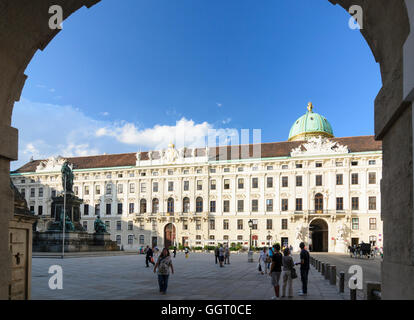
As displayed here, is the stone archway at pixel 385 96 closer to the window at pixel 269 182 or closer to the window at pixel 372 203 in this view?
the window at pixel 372 203

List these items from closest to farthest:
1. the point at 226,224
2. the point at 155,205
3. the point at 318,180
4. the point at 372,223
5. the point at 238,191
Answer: the point at 372,223 → the point at 318,180 → the point at 226,224 → the point at 238,191 → the point at 155,205

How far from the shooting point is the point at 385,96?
584 centimetres

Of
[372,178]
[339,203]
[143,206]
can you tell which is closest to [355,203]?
[339,203]

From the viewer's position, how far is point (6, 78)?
275 inches

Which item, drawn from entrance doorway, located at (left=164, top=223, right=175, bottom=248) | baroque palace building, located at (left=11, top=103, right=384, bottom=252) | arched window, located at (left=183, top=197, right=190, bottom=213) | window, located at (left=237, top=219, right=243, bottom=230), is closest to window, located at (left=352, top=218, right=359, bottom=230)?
baroque palace building, located at (left=11, top=103, right=384, bottom=252)

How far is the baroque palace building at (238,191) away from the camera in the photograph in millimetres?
64250

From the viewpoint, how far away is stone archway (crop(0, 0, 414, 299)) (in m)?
4.97

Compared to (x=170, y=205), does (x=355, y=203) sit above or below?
above

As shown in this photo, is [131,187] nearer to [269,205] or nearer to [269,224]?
[269,205]

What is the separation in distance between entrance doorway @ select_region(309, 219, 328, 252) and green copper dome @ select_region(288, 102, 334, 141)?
16.6 metres

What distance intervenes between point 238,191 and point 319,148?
15.6m

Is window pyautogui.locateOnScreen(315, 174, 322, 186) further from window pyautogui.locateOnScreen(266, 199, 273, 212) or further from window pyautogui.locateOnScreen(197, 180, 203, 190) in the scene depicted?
window pyautogui.locateOnScreen(197, 180, 203, 190)
